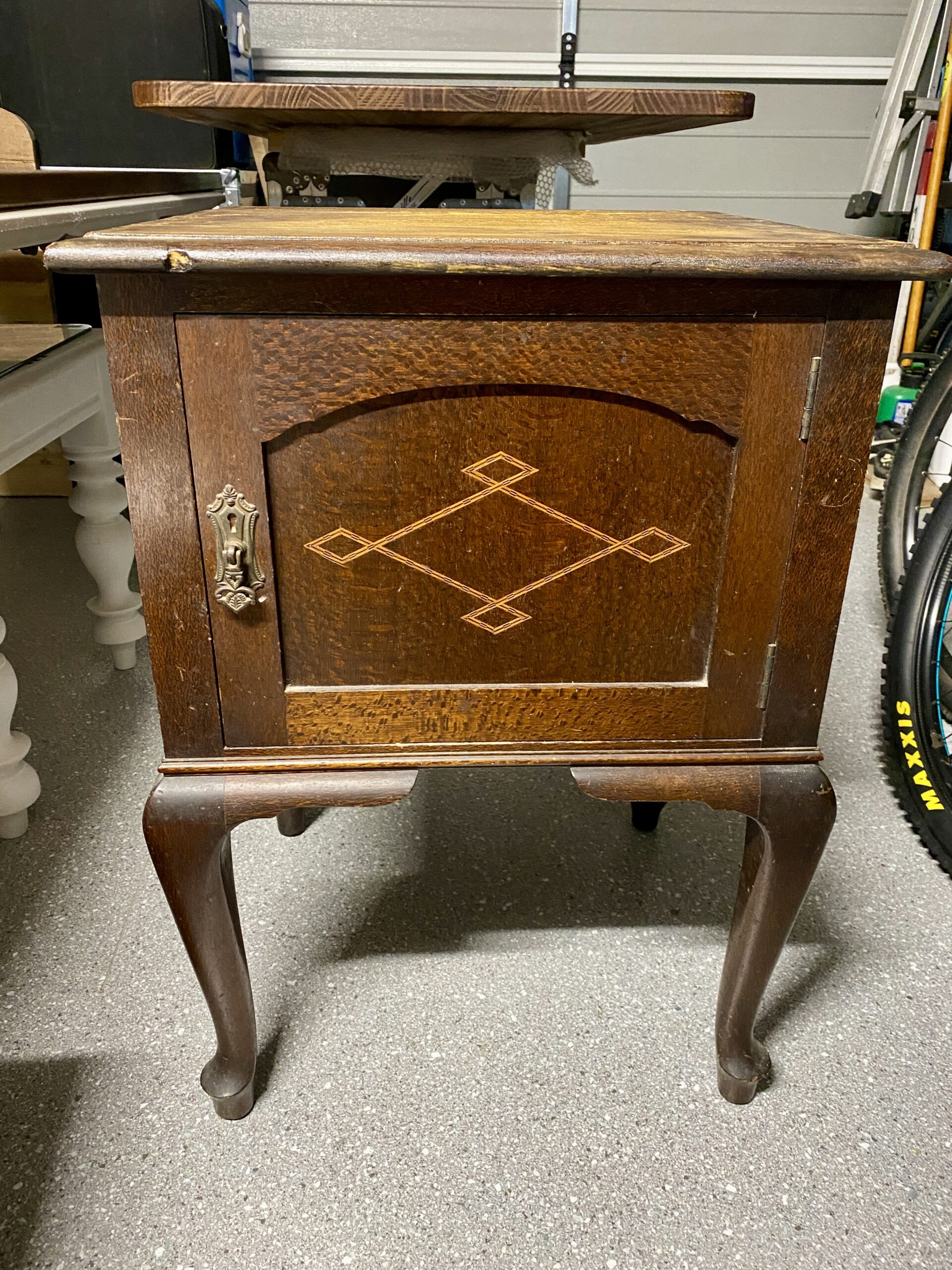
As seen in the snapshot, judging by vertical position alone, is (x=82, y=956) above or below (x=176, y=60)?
below

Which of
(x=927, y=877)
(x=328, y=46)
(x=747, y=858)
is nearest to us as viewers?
(x=747, y=858)

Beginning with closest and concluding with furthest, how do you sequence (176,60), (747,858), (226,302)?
1. (226,302)
2. (747,858)
3. (176,60)

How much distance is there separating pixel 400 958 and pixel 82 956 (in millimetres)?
394

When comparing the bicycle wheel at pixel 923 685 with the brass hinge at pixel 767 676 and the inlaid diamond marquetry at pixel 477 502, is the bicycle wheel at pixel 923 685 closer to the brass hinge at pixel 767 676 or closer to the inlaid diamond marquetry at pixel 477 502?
the brass hinge at pixel 767 676

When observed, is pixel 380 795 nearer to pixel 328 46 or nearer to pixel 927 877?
pixel 927 877

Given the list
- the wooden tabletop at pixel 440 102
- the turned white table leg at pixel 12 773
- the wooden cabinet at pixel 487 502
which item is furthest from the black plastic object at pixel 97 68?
the wooden cabinet at pixel 487 502

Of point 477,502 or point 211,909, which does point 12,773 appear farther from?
point 477,502

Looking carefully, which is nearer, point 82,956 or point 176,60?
point 82,956

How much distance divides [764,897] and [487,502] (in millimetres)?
453

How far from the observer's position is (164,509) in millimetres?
669

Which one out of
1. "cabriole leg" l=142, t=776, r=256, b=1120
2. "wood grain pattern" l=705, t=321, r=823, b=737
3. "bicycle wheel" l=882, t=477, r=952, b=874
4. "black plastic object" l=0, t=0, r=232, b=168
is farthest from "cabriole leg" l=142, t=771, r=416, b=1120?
"black plastic object" l=0, t=0, r=232, b=168

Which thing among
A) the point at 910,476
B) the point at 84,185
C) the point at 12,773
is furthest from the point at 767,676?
the point at 84,185

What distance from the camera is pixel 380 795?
771 millimetres

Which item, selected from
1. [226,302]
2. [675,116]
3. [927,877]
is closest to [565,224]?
[226,302]
